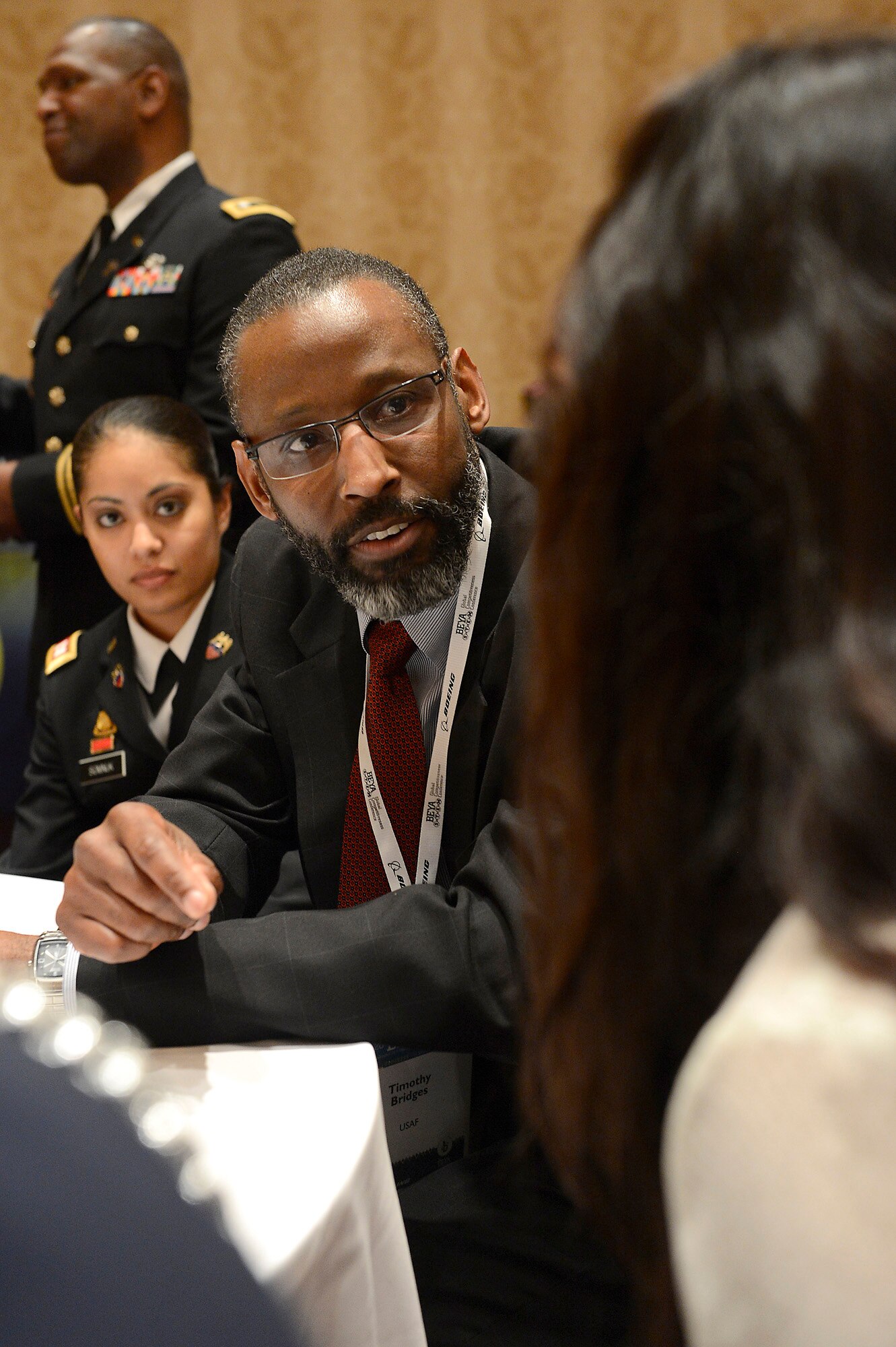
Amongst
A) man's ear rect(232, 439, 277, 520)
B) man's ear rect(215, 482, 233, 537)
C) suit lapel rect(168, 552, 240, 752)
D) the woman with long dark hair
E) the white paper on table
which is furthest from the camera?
man's ear rect(215, 482, 233, 537)

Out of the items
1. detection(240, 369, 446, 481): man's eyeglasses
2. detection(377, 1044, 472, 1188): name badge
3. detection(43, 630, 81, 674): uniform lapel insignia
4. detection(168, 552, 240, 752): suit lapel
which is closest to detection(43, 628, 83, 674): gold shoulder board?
detection(43, 630, 81, 674): uniform lapel insignia

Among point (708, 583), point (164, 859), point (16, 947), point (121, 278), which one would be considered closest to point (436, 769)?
point (164, 859)

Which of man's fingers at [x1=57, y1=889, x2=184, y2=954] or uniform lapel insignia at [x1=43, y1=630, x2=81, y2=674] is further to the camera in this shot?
uniform lapel insignia at [x1=43, y1=630, x2=81, y2=674]

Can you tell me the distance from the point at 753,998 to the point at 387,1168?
585 millimetres

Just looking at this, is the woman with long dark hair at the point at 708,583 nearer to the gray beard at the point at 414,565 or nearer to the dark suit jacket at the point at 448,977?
the dark suit jacket at the point at 448,977

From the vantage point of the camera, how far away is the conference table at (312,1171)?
832 mm

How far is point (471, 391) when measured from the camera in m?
1.63

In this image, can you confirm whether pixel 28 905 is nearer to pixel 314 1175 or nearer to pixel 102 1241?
pixel 314 1175

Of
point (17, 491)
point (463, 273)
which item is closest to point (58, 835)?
point (17, 491)

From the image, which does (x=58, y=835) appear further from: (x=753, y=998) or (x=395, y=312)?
(x=753, y=998)

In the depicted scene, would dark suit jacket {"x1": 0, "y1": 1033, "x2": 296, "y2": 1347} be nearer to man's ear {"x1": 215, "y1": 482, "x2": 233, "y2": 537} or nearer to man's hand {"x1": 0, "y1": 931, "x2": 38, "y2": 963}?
man's hand {"x1": 0, "y1": 931, "x2": 38, "y2": 963}

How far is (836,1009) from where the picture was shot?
0.46 metres

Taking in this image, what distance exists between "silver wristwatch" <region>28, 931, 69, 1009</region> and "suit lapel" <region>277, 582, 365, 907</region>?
35cm

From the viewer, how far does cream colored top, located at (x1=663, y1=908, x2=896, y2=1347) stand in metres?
0.44
